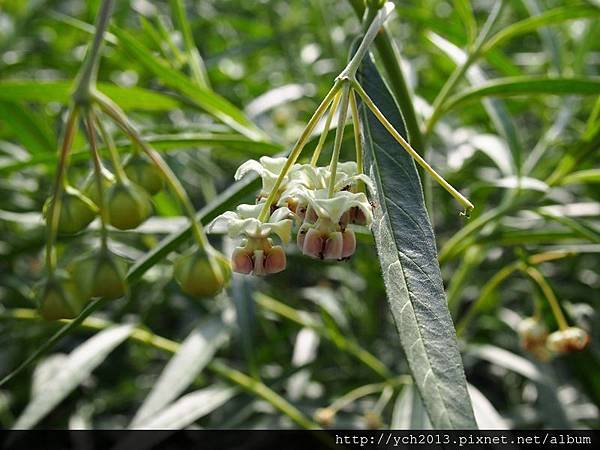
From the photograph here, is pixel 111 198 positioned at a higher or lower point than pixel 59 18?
lower

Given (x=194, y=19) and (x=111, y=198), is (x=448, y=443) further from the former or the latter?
(x=194, y=19)

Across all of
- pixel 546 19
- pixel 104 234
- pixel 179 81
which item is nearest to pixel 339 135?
pixel 104 234

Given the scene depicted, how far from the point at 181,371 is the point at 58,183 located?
2.70 ft

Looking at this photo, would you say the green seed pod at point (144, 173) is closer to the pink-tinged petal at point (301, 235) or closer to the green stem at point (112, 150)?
the green stem at point (112, 150)

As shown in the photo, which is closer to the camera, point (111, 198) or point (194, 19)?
point (111, 198)

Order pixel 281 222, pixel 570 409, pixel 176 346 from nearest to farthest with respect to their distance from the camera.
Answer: pixel 281 222 → pixel 176 346 → pixel 570 409

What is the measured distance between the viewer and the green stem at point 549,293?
4.75ft

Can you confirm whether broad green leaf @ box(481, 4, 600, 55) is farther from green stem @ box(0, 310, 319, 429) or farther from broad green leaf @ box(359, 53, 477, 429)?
green stem @ box(0, 310, 319, 429)

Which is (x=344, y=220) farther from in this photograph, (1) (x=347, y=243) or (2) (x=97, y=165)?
(2) (x=97, y=165)

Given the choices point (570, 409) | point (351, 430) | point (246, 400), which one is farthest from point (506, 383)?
point (246, 400)

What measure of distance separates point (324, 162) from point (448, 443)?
88 centimetres

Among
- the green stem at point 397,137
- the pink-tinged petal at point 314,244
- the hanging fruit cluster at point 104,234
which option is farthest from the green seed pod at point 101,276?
the green stem at point 397,137

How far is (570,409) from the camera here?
183 cm

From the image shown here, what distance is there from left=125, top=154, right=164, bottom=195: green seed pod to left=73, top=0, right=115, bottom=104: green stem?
0.21 m
